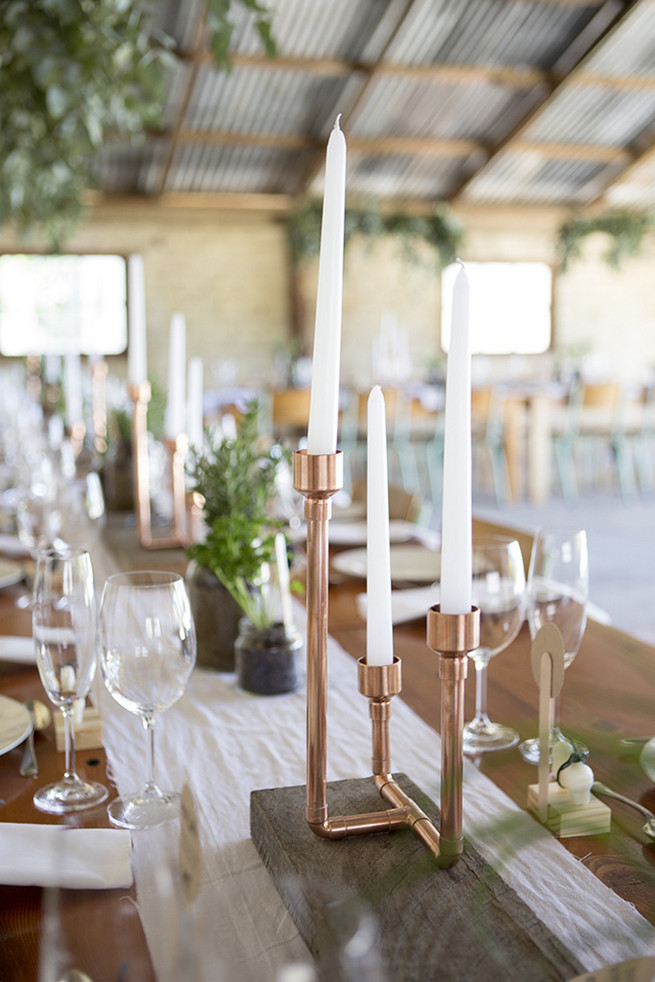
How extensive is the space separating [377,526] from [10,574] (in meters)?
1.22

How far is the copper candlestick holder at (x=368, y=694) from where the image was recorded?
652 millimetres

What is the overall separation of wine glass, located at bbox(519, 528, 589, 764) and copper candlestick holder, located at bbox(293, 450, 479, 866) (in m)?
0.34

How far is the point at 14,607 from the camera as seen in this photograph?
5.36 feet

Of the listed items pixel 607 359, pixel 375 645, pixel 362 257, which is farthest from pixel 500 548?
pixel 607 359

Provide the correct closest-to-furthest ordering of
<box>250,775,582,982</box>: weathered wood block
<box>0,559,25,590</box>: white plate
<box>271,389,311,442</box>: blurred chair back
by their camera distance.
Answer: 1. <box>250,775,582,982</box>: weathered wood block
2. <box>0,559,25,590</box>: white plate
3. <box>271,389,311,442</box>: blurred chair back

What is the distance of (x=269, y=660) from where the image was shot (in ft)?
4.00

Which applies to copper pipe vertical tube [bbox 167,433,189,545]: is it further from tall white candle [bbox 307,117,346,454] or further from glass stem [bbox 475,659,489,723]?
tall white candle [bbox 307,117,346,454]

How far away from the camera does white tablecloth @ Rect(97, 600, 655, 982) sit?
24.7 inches

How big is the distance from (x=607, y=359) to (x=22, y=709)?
10.5 metres

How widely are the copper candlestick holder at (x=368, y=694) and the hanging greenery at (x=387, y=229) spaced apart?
8.91 m

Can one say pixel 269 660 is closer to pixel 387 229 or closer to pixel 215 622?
pixel 215 622

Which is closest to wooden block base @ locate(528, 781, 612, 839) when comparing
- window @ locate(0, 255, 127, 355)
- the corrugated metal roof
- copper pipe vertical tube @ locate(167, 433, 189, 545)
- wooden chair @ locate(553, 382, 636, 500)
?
copper pipe vertical tube @ locate(167, 433, 189, 545)

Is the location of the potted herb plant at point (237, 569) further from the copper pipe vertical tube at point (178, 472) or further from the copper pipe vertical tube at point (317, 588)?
the copper pipe vertical tube at point (317, 588)

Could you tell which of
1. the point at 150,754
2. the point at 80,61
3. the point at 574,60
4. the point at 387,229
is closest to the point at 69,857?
the point at 150,754
